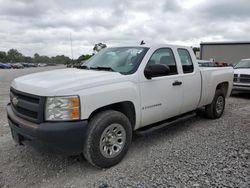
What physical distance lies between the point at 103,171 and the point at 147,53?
2.06 metres

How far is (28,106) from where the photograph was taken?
3.03 metres

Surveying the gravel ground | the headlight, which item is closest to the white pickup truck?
the headlight

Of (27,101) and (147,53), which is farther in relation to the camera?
(147,53)

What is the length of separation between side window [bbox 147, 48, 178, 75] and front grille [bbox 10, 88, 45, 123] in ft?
6.61

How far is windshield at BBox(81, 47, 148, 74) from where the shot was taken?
3.82 m

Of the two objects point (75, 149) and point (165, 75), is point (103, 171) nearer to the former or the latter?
point (75, 149)

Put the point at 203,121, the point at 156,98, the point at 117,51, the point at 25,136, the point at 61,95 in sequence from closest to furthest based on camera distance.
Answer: the point at 61,95
the point at 25,136
the point at 156,98
the point at 117,51
the point at 203,121

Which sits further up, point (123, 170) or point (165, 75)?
point (165, 75)

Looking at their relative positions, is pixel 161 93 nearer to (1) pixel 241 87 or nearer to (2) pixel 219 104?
(2) pixel 219 104

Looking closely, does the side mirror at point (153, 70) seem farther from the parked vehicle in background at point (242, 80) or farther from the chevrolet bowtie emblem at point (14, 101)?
the parked vehicle in background at point (242, 80)

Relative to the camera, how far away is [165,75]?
4.16 meters

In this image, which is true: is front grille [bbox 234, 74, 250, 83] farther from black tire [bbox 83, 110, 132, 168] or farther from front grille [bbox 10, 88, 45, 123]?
front grille [bbox 10, 88, 45, 123]

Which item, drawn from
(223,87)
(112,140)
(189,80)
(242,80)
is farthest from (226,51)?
(112,140)

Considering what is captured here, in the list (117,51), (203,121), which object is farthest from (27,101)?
(203,121)
